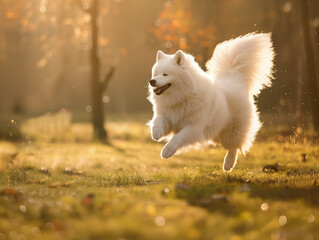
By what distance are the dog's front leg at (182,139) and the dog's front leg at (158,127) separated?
179 mm

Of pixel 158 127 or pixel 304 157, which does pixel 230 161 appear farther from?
pixel 158 127

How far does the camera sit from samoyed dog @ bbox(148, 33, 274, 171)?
209 inches

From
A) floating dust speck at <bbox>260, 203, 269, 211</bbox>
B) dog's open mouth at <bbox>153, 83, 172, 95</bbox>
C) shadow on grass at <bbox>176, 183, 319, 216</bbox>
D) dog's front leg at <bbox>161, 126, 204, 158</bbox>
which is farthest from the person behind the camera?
dog's open mouth at <bbox>153, 83, 172, 95</bbox>

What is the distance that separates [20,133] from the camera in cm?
1290

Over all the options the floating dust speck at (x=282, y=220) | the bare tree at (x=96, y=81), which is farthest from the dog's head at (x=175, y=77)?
the bare tree at (x=96, y=81)

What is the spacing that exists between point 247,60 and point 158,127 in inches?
82.2

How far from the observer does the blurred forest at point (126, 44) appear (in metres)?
12.3

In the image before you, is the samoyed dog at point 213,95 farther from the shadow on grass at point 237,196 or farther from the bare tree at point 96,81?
the bare tree at point 96,81

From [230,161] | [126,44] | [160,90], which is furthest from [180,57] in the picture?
[126,44]

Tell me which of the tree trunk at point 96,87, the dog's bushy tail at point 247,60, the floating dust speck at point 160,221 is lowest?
the tree trunk at point 96,87

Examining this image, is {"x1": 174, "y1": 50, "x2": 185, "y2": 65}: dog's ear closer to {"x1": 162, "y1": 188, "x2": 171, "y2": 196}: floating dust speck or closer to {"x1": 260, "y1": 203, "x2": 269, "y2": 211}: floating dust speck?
{"x1": 162, "y1": 188, "x2": 171, "y2": 196}: floating dust speck

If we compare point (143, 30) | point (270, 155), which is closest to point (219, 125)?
point (270, 155)

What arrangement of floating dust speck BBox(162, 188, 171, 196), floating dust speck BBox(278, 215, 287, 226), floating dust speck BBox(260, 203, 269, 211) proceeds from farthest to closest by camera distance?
floating dust speck BBox(162, 188, 171, 196) < floating dust speck BBox(260, 203, 269, 211) < floating dust speck BBox(278, 215, 287, 226)

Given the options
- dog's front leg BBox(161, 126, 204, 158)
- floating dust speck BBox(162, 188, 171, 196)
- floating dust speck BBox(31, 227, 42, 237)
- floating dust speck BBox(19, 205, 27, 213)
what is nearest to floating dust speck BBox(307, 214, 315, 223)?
floating dust speck BBox(162, 188, 171, 196)
